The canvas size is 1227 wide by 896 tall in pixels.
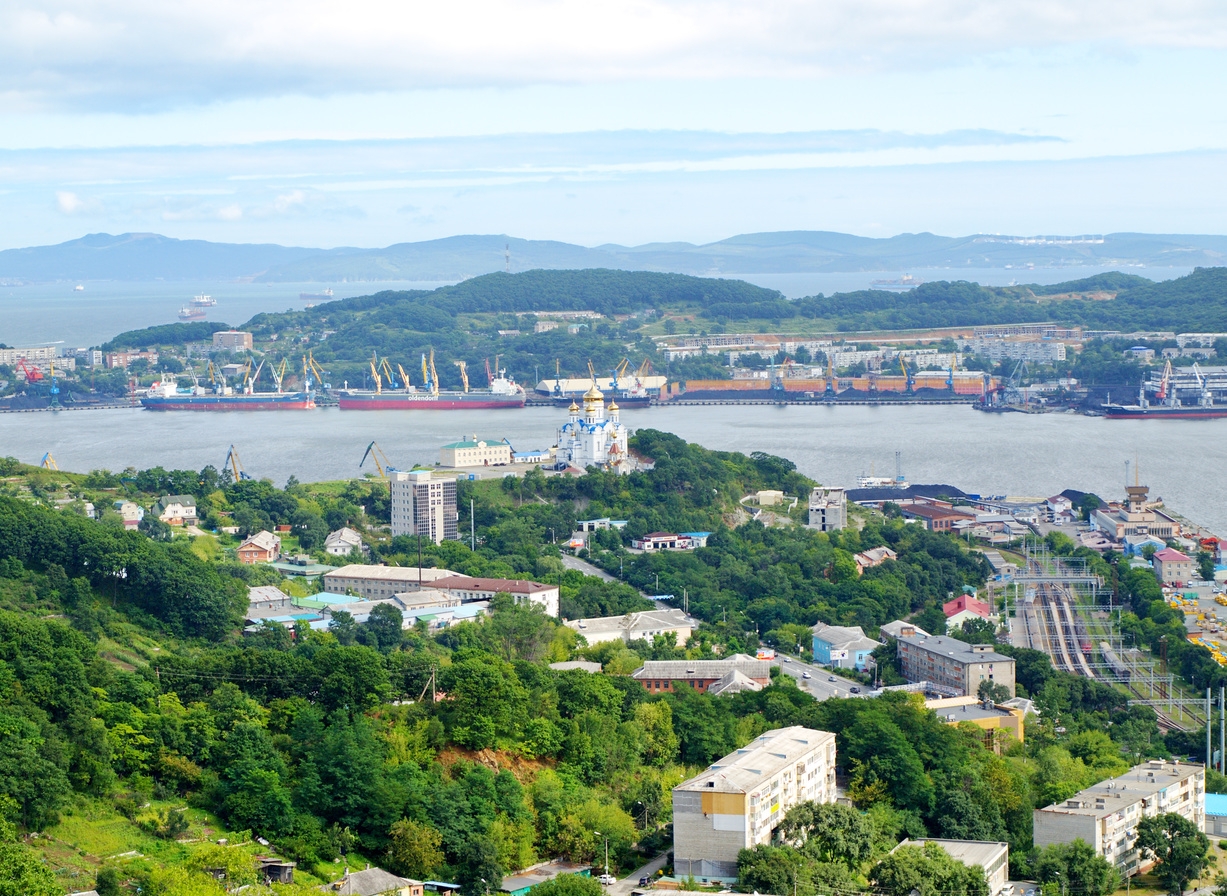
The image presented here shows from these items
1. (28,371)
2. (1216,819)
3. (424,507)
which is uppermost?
(28,371)

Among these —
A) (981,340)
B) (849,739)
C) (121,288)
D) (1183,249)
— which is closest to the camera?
(849,739)

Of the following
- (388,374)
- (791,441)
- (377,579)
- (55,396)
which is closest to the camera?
(377,579)

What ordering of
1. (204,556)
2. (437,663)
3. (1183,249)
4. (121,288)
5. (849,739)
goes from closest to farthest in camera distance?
1. (849,739)
2. (437,663)
3. (204,556)
4. (1183,249)
5. (121,288)

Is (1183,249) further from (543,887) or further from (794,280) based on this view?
(543,887)

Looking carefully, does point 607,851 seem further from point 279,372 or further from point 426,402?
point 279,372

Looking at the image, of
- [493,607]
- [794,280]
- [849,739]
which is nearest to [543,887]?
[849,739]

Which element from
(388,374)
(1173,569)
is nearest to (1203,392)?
(388,374)
